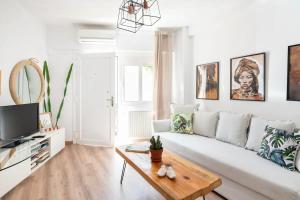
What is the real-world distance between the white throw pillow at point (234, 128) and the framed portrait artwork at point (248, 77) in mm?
383

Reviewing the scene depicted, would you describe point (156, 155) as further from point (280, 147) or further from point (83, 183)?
point (280, 147)

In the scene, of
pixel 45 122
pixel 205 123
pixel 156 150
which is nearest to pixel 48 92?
pixel 45 122

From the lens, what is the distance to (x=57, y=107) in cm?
421

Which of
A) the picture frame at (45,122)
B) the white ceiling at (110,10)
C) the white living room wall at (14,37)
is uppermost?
the white ceiling at (110,10)

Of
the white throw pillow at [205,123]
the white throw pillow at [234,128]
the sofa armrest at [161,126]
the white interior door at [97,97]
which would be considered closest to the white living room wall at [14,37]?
the white interior door at [97,97]

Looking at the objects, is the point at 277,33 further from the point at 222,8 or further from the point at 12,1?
the point at 12,1

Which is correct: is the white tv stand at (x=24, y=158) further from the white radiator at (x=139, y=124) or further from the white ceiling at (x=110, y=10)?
the white ceiling at (x=110, y=10)

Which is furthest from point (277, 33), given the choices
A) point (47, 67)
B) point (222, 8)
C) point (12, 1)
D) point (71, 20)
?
point (47, 67)

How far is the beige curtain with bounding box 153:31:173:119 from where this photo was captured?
424 cm

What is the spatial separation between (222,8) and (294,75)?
58.5 inches

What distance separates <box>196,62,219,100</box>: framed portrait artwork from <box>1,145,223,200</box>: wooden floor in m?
1.88

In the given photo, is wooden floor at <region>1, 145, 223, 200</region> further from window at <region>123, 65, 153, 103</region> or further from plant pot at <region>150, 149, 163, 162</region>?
window at <region>123, 65, 153, 103</region>

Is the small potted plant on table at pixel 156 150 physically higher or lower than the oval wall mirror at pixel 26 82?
lower

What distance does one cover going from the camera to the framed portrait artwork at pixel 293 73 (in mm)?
2267
